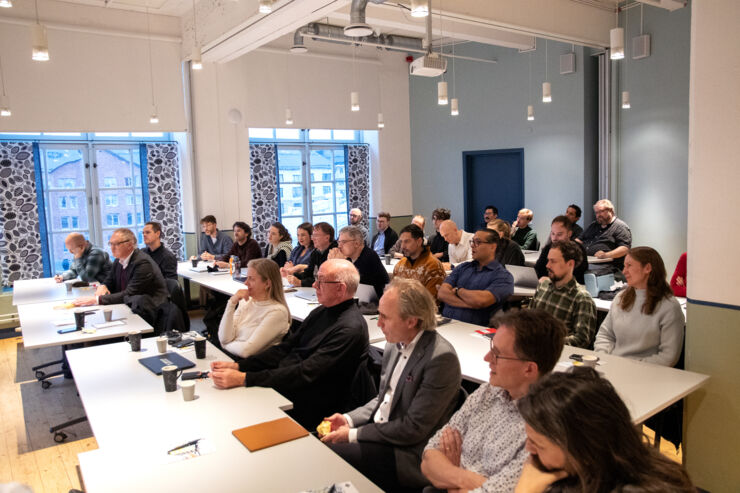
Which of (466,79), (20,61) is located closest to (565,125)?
(466,79)

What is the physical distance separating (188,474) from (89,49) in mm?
7817

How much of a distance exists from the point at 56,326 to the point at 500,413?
3835 millimetres

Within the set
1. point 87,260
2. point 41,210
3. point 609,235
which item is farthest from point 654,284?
point 41,210

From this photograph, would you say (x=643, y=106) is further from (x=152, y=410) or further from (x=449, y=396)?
(x=152, y=410)

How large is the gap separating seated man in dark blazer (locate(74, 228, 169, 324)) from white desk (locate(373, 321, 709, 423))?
10.2ft

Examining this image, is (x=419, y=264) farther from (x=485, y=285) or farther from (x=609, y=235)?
(x=609, y=235)

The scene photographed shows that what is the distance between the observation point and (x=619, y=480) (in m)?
1.30

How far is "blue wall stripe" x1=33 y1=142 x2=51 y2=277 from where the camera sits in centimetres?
845

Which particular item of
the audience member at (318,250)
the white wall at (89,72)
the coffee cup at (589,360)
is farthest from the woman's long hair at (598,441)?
the white wall at (89,72)

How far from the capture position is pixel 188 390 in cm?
281

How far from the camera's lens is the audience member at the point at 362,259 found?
5.43 m

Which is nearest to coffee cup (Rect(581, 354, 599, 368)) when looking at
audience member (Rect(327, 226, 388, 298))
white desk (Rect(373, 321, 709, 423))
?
white desk (Rect(373, 321, 709, 423))

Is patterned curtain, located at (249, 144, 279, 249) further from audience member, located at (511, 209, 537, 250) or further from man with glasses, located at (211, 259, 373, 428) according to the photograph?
man with glasses, located at (211, 259, 373, 428)

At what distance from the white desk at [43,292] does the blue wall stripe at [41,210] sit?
1.63m
